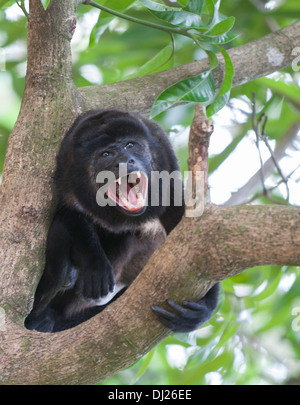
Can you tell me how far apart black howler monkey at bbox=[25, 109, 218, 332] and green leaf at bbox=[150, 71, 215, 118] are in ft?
0.91

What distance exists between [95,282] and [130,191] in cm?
39

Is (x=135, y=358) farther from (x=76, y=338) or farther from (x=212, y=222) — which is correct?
(x=212, y=222)

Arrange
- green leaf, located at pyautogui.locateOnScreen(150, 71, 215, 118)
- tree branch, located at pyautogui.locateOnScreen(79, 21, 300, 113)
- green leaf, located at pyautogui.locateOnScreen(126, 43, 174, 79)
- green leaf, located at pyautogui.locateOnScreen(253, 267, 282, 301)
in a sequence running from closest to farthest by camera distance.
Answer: green leaf, located at pyautogui.locateOnScreen(150, 71, 215, 118), tree branch, located at pyautogui.locateOnScreen(79, 21, 300, 113), green leaf, located at pyautogui.locateOnScreen(126, 43, 174, 79), green leaf, located at pyautogui.locateOnScreen(253, 267, 282, 301)

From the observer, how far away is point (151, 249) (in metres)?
2.76

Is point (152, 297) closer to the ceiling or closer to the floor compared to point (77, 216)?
closer to the floor

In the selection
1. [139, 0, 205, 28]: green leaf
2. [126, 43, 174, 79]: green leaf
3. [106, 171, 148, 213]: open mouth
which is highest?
[126, 43, 174, 79]: green leaf

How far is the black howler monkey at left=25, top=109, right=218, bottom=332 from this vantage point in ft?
7.24

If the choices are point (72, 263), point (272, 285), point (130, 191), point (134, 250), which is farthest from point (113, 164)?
point (272, 285)

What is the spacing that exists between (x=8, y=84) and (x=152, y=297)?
1903 millimetres

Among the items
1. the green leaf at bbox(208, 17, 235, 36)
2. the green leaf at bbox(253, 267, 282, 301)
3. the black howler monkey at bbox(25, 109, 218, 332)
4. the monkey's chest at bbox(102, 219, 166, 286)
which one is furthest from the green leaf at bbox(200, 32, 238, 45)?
the green leaf at bbox(253, 267, 282, 301)

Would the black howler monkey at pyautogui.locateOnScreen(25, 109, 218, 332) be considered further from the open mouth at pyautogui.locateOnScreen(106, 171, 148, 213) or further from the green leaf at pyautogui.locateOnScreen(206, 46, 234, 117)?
the green leaf at pyautogui.locateOnScreen(206, 46, 234, 117)

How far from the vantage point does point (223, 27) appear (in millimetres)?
2062
